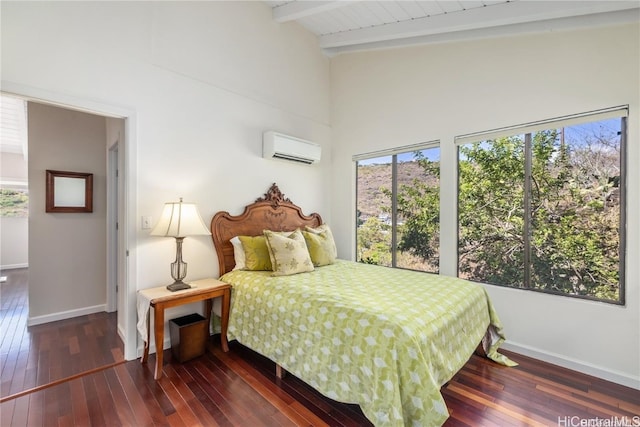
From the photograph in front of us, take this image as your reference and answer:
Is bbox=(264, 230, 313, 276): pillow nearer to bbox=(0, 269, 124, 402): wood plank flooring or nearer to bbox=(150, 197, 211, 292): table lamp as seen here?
bbox=(150, 197, 211, 292): table lamp

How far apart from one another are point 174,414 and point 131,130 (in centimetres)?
223

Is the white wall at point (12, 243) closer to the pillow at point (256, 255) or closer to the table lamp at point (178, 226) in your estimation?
the table lamp at point (178, 226)

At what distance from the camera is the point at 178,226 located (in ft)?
7.95

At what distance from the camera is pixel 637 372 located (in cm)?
215

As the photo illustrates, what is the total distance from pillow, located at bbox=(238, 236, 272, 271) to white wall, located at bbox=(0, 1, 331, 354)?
39cm

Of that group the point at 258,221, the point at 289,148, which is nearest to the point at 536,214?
the point at 289,148

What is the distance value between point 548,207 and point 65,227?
519 centimetres

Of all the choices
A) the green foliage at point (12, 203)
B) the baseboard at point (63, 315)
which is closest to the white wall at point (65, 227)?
the baseboard at point (63, 315)

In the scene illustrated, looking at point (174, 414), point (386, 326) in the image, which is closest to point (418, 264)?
point (386, 326)

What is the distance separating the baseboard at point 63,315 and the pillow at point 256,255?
2.20 metres

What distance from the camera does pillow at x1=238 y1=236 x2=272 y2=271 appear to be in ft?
9.52

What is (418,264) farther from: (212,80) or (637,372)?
(212,80)

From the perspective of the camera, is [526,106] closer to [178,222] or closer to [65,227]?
[178,222]

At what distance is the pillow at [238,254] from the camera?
2973mm
